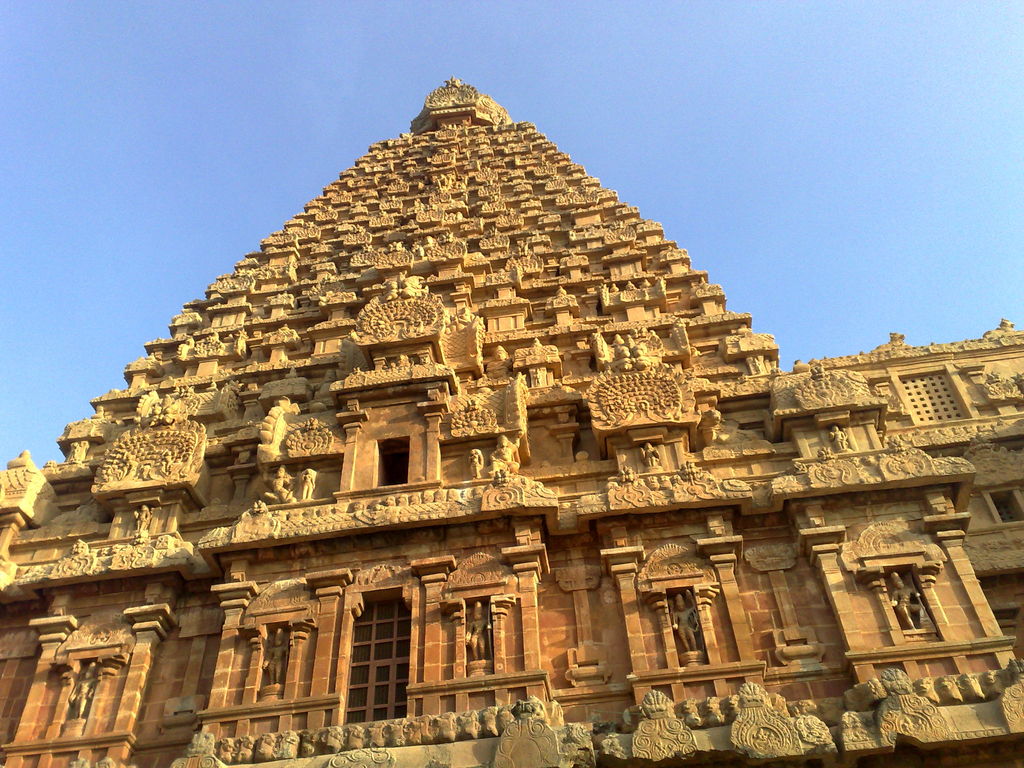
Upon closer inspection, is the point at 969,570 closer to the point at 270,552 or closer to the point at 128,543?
the point at 270,552

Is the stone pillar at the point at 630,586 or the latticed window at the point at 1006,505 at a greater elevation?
the latticed window at the point at 1006,505

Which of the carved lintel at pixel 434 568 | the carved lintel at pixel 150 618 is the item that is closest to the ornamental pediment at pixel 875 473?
the carved lintel at pixel 434 568

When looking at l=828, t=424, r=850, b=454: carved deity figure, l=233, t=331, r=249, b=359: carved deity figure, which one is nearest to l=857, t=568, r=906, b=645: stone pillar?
l=828, t=424, r=850, b=454: carved deity figure

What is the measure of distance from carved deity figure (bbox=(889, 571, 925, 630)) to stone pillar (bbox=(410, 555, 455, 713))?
6920 millimetres

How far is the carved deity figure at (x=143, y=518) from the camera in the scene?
59.4 feet

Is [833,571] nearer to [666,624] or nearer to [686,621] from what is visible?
[686,621]

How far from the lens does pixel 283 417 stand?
19.5 metres

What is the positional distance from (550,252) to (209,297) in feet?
36.5

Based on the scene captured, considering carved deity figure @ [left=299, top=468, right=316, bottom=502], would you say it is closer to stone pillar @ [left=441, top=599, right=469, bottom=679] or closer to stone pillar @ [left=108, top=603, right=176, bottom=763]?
stone pillar @ [left=108, top=603, right=176, bottom=763]

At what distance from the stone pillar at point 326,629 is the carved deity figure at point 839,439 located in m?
9.12

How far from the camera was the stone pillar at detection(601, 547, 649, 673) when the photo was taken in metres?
13.6

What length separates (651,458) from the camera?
17031 mm

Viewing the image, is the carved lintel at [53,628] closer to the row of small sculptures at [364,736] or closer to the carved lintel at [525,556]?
the row of small sculptures at [364,736]

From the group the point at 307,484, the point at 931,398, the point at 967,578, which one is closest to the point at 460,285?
the point at 307,484
